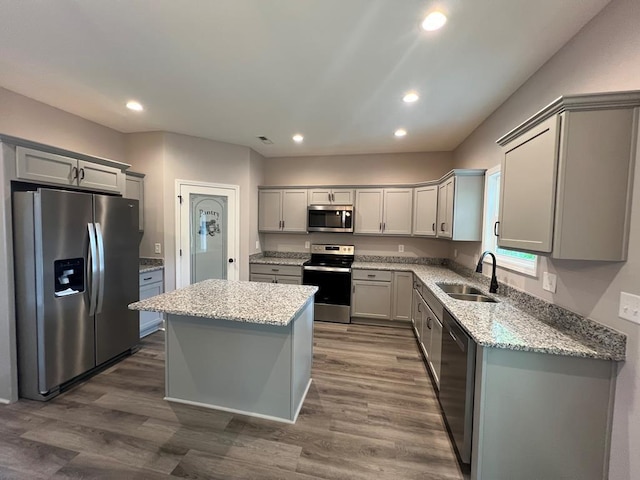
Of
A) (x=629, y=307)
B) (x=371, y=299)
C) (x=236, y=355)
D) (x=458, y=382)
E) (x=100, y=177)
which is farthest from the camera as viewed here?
(x=371, y=299)

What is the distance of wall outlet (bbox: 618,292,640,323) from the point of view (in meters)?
1.24

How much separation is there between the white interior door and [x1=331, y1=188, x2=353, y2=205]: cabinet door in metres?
1.61

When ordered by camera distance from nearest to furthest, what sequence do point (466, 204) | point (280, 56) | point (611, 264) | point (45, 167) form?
1. point (611, 264)
2. point (280, 56)
3. point (45, 167)
4. point (466, 204)

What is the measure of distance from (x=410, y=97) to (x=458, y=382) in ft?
8.09

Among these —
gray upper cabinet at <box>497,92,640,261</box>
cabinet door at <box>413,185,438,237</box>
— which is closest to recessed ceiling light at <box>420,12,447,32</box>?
gray upper cabinet at <box>497,92,640,261</box>

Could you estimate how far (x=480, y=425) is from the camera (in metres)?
1.47

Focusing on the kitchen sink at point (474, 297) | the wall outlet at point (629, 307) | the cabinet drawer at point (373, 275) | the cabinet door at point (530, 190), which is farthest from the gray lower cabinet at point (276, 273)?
the wall outlet at point (629, 307)

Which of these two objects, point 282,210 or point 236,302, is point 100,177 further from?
point 282,210

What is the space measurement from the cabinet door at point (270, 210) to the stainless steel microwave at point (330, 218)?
592mm

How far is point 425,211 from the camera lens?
158 inches

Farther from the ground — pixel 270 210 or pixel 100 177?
pixel 100 177

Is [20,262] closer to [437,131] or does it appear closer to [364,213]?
[364,213]

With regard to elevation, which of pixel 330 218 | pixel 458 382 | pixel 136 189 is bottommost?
pixel 458 382

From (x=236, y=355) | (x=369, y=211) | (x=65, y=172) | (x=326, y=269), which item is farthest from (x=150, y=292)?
(x=369, y=211)
